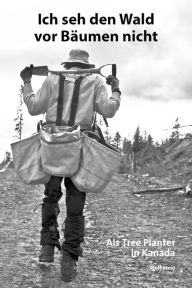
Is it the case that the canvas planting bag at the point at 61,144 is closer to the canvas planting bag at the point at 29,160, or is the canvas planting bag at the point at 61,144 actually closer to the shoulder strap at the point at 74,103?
the shoulder strap at the point at 74,103

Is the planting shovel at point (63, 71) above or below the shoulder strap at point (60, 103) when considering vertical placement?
above

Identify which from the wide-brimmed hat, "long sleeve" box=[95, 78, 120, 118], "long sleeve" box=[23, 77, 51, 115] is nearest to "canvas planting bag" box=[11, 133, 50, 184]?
"long sleeve" box=[23, 77, 51, 115]

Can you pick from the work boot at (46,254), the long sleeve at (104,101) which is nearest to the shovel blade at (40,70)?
the long sleeve at (104,101)

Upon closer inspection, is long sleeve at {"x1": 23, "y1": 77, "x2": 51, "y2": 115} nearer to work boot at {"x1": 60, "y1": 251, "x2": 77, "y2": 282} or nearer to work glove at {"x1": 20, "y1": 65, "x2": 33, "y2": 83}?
work glove at {"x1": 20, "y1": 65, "x2": 33, "y2": 83}

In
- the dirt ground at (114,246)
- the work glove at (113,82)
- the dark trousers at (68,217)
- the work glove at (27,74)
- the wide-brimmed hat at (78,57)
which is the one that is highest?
the wide-brimmed hat at (78,57)

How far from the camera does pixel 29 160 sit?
4715 millimetres

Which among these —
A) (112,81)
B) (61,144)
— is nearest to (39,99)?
(61,144)

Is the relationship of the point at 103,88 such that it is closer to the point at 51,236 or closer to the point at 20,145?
the point at 20,145

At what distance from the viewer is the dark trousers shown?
452cm

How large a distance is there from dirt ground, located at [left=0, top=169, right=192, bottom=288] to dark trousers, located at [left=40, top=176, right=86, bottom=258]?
358mm

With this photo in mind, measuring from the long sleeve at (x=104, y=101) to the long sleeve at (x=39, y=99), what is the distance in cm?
51

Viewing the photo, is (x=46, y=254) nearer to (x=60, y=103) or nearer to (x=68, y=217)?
(x=68, y=217)

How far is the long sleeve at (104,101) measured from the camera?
4.56 meters

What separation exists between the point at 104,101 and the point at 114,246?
2.49 meters
